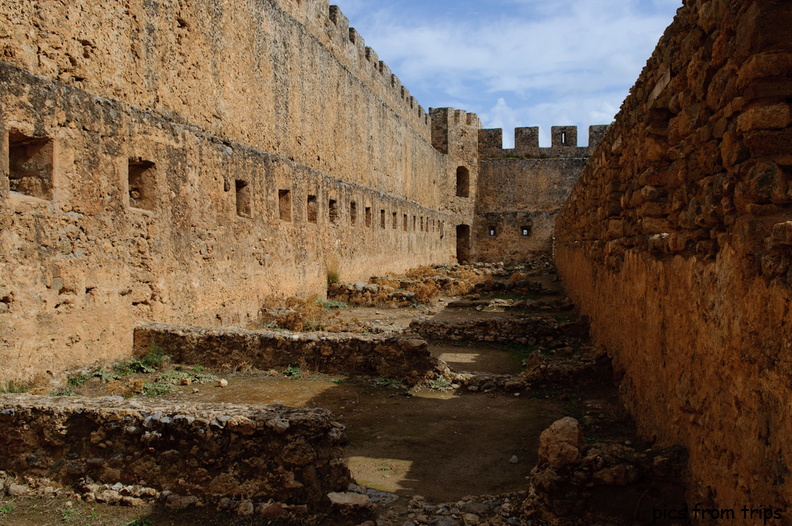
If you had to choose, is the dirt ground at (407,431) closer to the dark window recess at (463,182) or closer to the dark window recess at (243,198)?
the dark window recess at (243,198)

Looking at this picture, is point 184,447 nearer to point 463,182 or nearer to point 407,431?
point 407,431

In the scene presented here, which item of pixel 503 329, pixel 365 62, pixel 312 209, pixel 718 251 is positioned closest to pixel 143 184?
pixel 503 329

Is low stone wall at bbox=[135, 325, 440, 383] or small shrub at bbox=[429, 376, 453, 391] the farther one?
low stone wall at bbox=[135, 325, 440, 383]

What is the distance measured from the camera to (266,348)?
7098mm

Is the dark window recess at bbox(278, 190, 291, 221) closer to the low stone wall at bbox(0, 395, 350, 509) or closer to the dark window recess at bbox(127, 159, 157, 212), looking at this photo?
the dark window recess at bbox(127, 159, 157, 212)

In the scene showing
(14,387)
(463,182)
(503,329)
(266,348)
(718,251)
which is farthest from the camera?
(463,182)

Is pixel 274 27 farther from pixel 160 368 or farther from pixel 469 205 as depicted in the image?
pixel 469 205

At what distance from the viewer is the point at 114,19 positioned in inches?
279

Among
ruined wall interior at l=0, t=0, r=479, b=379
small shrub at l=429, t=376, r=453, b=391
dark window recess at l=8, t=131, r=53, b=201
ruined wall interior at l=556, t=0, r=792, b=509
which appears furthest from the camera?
small shrub at l=429, t=376, r=453, b=391

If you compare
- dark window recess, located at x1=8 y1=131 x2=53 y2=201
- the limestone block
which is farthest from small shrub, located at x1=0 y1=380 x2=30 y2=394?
the limestone block

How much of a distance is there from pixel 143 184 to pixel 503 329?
548cm

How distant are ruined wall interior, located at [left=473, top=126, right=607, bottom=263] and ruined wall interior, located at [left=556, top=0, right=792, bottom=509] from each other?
2756 centimetres

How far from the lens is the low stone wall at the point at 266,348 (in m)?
6.96

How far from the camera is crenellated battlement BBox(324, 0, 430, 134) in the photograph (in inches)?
601
